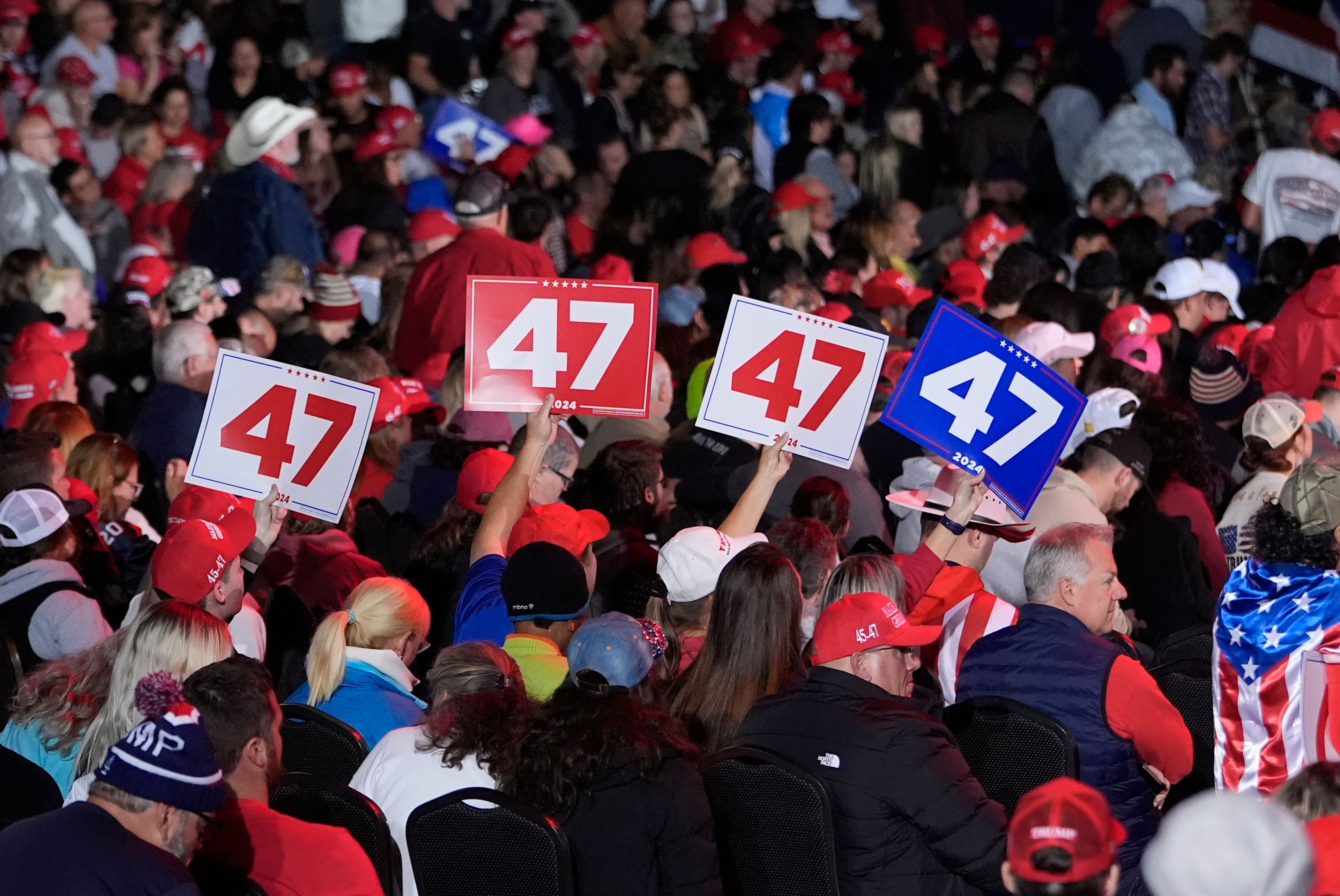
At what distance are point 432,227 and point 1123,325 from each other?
4414 millimetres

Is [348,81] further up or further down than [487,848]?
further down

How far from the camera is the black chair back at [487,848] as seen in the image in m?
4.21

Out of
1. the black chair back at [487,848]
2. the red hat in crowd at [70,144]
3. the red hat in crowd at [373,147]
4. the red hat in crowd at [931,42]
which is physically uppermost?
the black chair back at [487,848]

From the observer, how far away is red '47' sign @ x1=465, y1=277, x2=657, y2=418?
21.5 ft

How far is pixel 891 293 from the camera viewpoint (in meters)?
11.1

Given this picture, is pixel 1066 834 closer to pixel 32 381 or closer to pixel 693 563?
pixel 693 563

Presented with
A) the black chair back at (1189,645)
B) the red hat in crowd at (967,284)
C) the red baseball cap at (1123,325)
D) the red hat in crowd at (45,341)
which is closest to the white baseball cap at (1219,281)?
the red baseball cap at (1123,325)

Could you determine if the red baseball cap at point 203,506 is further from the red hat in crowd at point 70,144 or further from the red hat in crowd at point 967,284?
the red hat in crowd at point 70,144

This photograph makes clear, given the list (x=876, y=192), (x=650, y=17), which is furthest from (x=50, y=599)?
(x=650, y=17)

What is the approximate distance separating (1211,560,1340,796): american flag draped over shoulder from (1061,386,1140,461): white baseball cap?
9.49ft

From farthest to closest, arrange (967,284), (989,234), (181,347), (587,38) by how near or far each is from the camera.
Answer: (587,38) → (989,234) → (967,284) → (181,347)

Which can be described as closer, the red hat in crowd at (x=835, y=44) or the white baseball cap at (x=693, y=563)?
the white baseball cap at (x=693, y=563)

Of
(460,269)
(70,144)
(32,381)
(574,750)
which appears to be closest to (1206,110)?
(460,269)

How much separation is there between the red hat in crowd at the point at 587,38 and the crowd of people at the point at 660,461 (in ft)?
0.12
